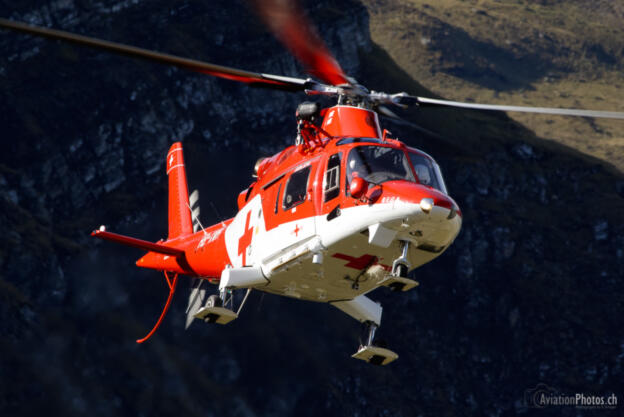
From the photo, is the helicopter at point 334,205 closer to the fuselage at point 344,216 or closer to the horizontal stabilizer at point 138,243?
the fuselage at point 344,216

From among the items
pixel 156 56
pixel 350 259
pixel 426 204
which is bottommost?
pixel 350 259

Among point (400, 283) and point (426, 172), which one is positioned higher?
point (426, 172)

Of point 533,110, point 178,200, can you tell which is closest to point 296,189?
point 533,110

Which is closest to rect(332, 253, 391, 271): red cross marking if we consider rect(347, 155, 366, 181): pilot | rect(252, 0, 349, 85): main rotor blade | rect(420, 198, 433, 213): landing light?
rect(347, 155, 366, 181): pilot

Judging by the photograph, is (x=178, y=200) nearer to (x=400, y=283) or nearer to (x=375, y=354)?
(x=375, y=354)

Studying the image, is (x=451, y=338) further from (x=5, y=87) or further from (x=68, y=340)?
(x=5, y=87)

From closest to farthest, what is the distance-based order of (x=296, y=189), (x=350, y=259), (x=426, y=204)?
(x=426, y=204)
(x=350, y=259)
(x=296, y=189)

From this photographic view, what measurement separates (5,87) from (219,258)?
89556 millimetres

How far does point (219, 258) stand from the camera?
123ft

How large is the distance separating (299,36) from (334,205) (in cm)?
564

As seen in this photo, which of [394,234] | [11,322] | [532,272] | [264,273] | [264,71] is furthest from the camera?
[532,272]

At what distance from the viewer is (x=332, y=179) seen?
3131 cm

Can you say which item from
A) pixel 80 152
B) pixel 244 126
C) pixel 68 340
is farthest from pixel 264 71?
pixel 68 340

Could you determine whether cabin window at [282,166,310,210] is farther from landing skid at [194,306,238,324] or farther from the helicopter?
landing skid at [194,306,238,324]
